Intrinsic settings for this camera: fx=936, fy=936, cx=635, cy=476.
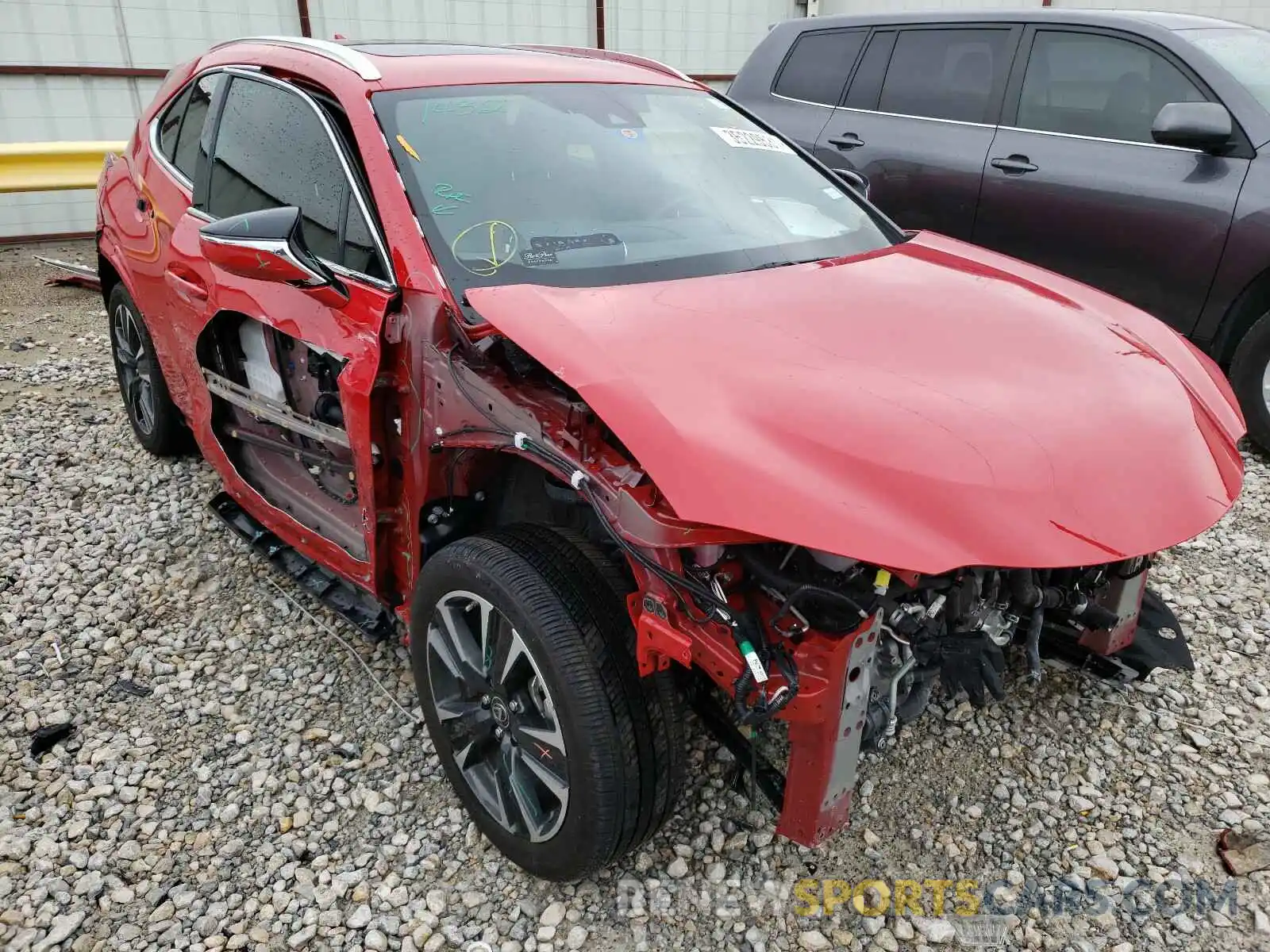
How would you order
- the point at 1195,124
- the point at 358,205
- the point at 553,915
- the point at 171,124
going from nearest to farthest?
the point at 553,915 < the point at 358,205 < the point at 171,124 < the point at 1195,124

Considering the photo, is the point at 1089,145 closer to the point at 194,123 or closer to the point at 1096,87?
the point at 1096,87

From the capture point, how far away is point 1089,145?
4.64 m

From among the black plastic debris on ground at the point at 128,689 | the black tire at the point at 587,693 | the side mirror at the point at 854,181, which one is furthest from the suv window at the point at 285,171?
the side mirror at the point at 854,181

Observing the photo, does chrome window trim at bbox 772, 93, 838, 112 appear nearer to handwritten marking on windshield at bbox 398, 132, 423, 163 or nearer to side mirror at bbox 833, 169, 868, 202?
side mirror at bbox 833, 169, 868, 202

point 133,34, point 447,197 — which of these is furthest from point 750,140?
point 133,34

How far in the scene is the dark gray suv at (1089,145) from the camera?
4.20 metres

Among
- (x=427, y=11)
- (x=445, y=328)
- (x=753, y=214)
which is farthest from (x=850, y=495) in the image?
(x=427, y=11)

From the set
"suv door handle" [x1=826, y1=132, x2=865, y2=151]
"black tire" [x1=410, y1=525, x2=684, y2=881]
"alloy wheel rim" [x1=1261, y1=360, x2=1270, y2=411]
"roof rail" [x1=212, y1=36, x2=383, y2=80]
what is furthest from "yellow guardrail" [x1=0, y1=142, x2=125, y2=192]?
"alloy wheel rim" [x1=1261, y1=360, x2=1270, y2=411]

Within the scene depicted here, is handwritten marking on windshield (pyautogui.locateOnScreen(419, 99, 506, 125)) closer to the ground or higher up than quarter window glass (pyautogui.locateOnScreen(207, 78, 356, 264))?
higher up

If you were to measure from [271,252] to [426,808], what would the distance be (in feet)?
4.83

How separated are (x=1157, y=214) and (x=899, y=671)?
340 centimetres

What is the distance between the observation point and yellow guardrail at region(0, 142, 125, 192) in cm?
729

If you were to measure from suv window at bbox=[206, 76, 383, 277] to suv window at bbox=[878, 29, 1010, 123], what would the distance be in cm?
373

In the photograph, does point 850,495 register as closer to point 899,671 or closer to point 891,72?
point 899,671
